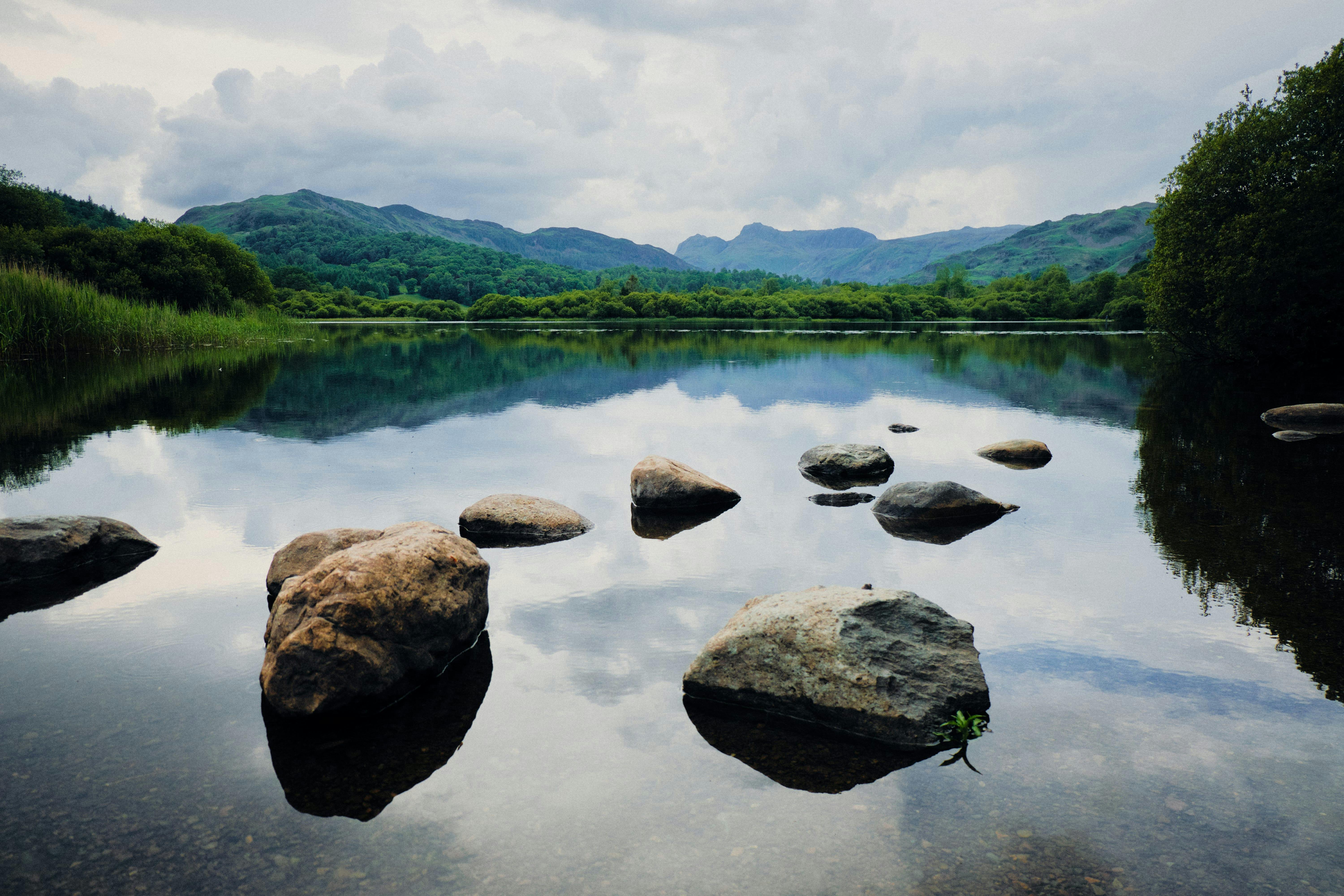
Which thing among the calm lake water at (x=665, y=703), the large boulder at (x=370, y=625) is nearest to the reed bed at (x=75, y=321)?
the calm lake water at (x=665, y=703)

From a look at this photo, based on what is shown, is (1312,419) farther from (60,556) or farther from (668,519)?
(60,556)

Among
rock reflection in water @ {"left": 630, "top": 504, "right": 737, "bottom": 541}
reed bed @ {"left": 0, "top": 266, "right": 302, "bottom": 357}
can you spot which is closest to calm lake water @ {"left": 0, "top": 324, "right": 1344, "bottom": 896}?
rock reflection in water @ {"left": 630, "top": 504, "right": 737, "bottom": 541}

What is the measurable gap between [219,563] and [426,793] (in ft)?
19.8

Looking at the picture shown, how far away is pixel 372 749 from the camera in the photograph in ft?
18.0

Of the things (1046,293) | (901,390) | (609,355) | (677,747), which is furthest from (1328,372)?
(1046,293)

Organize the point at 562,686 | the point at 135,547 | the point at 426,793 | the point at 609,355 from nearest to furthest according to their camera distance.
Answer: the point at 426,793 → the point at 562,686 → the point at 135,547 → the point at 609,355

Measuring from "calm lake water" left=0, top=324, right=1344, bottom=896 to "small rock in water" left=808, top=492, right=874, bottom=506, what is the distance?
625mm

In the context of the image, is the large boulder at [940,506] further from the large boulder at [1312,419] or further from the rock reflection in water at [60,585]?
the large boulder at [1312,419]

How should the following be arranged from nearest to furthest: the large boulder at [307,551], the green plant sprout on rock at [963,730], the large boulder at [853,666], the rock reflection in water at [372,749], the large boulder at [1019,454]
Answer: the rock reflection in water at [372,749] < the green plant sprout on rock at [963,730] < the large boulder at [853,666] < the large boulder at [307,551] < the large boulder at [1019,454]

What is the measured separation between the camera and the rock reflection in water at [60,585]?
→ 26.2 ft

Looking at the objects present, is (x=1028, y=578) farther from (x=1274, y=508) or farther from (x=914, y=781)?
(x=1274, y=508)

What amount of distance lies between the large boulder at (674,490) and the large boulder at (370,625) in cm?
500

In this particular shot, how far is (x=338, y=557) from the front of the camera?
6691mm

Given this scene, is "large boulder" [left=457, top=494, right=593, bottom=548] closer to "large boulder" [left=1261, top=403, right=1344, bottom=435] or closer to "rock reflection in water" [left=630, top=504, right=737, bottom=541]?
"rock reflection in water" [left=630, top=504, right=737, bottom=541]
